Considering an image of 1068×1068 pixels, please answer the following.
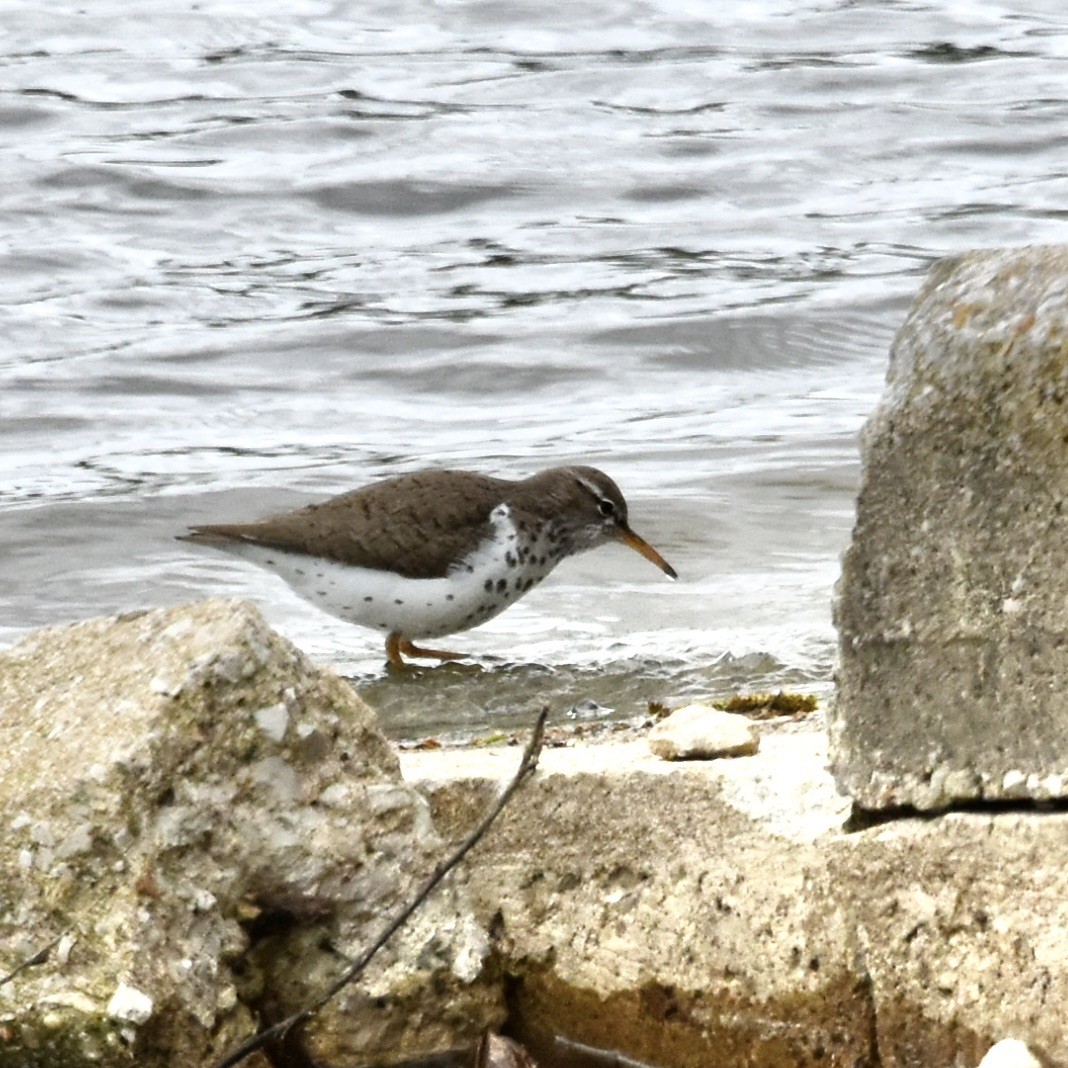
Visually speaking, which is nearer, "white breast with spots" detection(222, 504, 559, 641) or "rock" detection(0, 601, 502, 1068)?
"rock" detection(0, 601, 502, 1068)

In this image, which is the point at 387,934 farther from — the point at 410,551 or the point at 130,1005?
the point at 410,551

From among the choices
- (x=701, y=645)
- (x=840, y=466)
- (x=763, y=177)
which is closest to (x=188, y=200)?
(x=763, y=177)

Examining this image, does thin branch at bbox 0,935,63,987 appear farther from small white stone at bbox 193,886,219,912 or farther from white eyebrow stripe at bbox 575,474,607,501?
white eyebrow stripe at bbox 575,474,607,501

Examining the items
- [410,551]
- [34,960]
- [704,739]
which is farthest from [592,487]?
[34,960]

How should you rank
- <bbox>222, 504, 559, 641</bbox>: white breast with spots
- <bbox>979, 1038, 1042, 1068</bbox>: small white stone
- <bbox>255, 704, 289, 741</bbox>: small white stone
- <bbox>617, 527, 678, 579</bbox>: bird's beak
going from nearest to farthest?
<bbox>979, 1038, 1042, 1068</bbox>: small white stone, <bbox>255, 704, 289, 741</bbox>: small white stone, <bbox>222, 504, 559, 641</bbox>: white breast with spots, <bbox>617, 527, 678, 579</bbox>: bird's beak

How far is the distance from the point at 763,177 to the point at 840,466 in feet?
21.7

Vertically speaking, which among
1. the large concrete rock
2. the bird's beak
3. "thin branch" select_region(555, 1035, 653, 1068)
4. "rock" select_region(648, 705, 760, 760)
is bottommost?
the bird's beak

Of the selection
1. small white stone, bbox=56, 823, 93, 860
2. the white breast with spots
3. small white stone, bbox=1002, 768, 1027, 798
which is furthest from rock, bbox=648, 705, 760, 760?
the white breast with spots

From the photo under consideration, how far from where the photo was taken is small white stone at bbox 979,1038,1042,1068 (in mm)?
3025

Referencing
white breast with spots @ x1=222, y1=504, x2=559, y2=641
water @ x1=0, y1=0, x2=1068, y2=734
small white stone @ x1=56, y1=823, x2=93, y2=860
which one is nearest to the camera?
small white stone @ x1=56, y1=823, x2=93, y2=860

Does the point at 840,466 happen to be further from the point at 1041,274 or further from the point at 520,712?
the point at 1041,274

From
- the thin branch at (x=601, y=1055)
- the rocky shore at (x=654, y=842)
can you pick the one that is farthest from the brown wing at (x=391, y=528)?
the thin branch at (x=601, y=1055)

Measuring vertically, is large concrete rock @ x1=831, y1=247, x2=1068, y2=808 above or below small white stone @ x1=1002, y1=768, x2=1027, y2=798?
above

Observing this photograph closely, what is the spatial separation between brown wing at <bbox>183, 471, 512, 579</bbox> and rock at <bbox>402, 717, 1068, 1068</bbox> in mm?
3822
